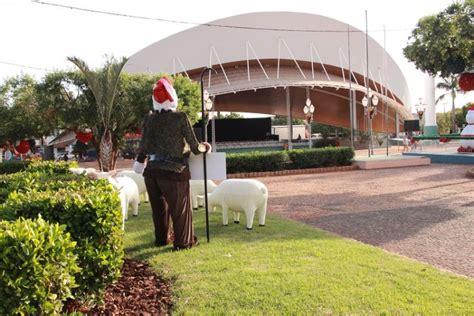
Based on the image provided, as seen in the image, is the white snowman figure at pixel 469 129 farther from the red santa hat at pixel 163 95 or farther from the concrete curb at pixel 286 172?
the red santa hat at pixel 163 95

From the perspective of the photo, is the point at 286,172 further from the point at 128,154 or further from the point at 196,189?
the point at 128,154

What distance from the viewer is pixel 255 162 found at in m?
17.0

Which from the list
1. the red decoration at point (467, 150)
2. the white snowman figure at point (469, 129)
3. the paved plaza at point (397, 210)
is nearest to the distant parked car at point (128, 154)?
the paved plaza at point (397, 210)

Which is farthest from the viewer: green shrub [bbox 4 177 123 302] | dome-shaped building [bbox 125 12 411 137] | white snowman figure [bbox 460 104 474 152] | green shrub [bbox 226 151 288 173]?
dome-shaped building [bbox 125 12 411 137]

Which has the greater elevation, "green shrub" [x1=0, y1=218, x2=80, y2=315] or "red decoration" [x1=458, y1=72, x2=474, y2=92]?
"red decoration" [x1=458, y1=72, x2=474, y2=92]

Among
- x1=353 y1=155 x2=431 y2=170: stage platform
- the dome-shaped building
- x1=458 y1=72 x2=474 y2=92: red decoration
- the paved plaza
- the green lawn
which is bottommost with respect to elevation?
the paved plaza

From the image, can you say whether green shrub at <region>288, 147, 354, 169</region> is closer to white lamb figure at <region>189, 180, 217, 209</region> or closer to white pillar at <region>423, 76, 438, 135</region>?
white lamb figure at <region>189, 180, 217, 209</region>

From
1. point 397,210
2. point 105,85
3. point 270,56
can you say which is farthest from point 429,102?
point 397,210

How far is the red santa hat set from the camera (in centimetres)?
547

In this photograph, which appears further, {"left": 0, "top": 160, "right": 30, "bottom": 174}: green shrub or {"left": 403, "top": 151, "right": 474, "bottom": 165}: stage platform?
{"left": 403, "top": 151, "right": 474, "bottom": 165}: stage platform

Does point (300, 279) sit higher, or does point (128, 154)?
point (128, 154)

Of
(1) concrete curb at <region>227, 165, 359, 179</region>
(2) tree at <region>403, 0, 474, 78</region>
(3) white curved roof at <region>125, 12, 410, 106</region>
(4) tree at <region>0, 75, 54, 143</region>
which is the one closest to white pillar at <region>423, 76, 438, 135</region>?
(3) white curved roof at <region>125, 12, 410, 106</region>

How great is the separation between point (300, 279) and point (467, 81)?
10711 millimetres

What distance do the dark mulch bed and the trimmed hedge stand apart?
1194 centimetres
